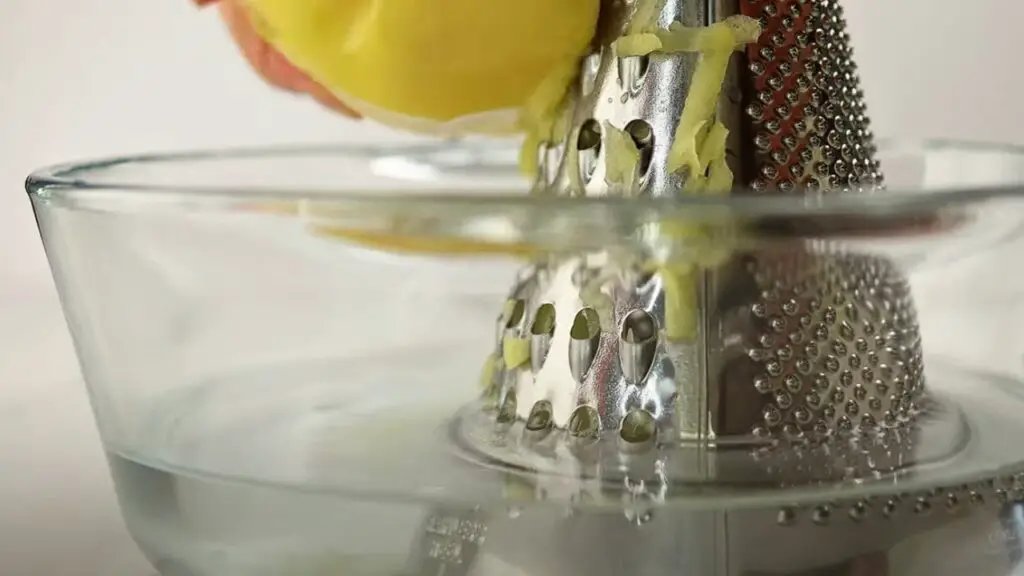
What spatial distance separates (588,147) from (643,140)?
3 centimetres

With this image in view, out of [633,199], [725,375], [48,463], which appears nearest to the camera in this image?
[633,199]

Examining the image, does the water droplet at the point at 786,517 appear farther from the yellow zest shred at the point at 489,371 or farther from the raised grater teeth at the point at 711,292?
the yellow zest shred at the point at 489,371

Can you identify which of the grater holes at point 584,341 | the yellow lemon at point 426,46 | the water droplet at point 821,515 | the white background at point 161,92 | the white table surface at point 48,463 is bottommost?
the white table surface at point 48,463

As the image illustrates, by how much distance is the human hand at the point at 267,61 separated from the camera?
14.8 inches

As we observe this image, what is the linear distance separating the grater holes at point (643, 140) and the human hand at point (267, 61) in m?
0.10

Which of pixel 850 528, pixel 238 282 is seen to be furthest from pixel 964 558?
pixel 238 282

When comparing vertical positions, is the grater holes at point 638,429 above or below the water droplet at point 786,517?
above

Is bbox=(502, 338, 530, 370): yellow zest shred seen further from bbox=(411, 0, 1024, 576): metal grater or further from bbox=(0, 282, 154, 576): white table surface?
bbox=(0, 282, 154, 576): white table surface

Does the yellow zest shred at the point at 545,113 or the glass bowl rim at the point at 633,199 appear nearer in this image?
the glass bowl rim at the point at 633,199

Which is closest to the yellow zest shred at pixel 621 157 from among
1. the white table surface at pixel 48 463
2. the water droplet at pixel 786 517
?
the water droplet at pixel 786 517

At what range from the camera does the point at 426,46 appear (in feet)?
1.20

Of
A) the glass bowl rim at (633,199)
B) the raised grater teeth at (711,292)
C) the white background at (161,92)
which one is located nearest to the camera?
the glass bowl rim at (633,199)

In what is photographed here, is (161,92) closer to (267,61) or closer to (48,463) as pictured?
(48,463)

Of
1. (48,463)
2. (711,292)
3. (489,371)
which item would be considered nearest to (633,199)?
(711,292)
